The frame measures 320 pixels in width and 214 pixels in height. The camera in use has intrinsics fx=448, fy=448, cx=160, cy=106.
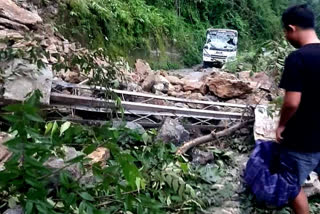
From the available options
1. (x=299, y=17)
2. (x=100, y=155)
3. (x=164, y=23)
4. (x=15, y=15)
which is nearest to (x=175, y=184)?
(x=100, y=155)

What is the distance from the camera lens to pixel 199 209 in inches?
126

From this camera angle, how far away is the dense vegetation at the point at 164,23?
10.9 m

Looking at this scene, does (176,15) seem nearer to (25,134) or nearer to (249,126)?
(249,126)

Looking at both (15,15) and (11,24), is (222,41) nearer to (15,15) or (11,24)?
(15,15)

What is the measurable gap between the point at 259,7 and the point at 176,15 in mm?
9764

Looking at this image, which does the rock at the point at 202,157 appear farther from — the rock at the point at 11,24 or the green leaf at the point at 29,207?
the rock at the point at 11,24

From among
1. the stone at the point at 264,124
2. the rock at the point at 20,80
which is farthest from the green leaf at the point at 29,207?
the stone at the point at 264,124

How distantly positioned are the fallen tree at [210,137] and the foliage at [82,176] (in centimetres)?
54

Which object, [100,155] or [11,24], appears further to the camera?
[11,24]

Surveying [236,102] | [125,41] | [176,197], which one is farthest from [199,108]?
[125,41]

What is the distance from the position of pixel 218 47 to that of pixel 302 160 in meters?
18.1

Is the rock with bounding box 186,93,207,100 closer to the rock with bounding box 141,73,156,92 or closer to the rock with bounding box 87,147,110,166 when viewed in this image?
the rock with bounding box 141,73,156,92

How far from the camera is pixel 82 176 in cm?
243

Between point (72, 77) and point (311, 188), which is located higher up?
point (72, 77)
